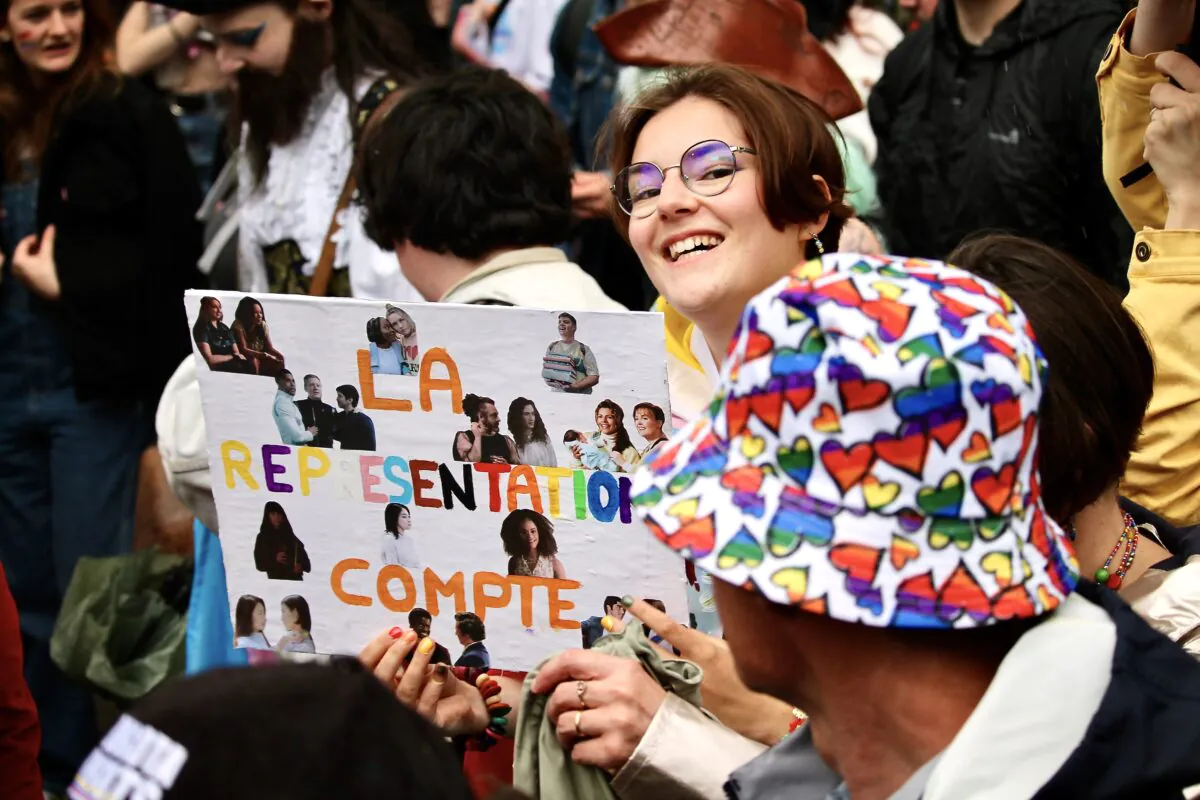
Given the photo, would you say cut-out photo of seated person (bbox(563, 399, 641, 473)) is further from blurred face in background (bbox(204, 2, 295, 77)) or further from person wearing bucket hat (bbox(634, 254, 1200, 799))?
blurred face in background (bbox(204, 2, 295, 77))

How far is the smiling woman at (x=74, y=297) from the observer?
5082 millimetres

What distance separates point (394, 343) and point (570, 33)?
3.14 meters

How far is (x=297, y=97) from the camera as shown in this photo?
467cm

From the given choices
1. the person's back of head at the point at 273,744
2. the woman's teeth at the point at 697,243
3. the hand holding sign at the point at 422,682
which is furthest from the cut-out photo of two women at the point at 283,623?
the person's back of head at the point at 273,744

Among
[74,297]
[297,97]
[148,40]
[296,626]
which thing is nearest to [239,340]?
[296,626]

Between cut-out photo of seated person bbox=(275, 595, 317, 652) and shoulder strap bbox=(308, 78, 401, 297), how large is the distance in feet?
5.78

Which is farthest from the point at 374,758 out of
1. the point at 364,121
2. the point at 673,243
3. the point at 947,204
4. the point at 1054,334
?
the point at 364,121

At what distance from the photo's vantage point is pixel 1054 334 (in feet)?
6.77

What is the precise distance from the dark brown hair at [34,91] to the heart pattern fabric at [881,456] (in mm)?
4183

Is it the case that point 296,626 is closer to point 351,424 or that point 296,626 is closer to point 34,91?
point 351,424

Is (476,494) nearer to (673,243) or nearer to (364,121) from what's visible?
(673,243)

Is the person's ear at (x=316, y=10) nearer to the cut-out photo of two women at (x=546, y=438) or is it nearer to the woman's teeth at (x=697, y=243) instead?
the woman's teeth at (x=697, y=243)

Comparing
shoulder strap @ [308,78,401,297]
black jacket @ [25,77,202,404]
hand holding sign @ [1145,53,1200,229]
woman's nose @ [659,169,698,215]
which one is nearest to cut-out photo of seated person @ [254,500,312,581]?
woman's nose @ [659,169,698,215]

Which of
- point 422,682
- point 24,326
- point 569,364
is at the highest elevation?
point 569,364
